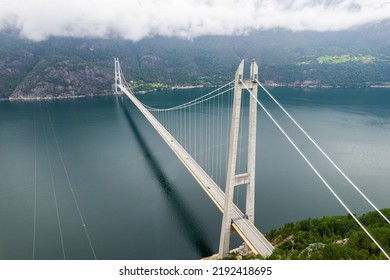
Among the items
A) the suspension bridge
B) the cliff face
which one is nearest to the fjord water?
the suspension bridge

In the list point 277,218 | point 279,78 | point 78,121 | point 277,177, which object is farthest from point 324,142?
point 279,78

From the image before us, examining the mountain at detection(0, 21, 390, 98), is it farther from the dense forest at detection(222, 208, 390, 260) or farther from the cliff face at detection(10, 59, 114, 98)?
the dense forest at detection(222, 208, 390, 260)

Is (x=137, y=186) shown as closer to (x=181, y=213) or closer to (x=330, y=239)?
(x=181, y=213)

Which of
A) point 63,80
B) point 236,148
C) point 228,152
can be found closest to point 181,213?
point 236,148

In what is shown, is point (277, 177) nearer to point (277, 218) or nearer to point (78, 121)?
point (277, 218)

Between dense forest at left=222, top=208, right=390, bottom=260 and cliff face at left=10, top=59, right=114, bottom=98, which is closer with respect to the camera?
dense forest at left=222, top=208, right=390, bottom=260

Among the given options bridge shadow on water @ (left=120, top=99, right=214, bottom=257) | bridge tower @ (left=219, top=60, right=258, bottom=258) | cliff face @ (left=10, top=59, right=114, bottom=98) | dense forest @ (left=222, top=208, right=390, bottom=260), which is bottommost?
bridge shadow on water @ (left=120, top=99, right=214, bottom=257)
